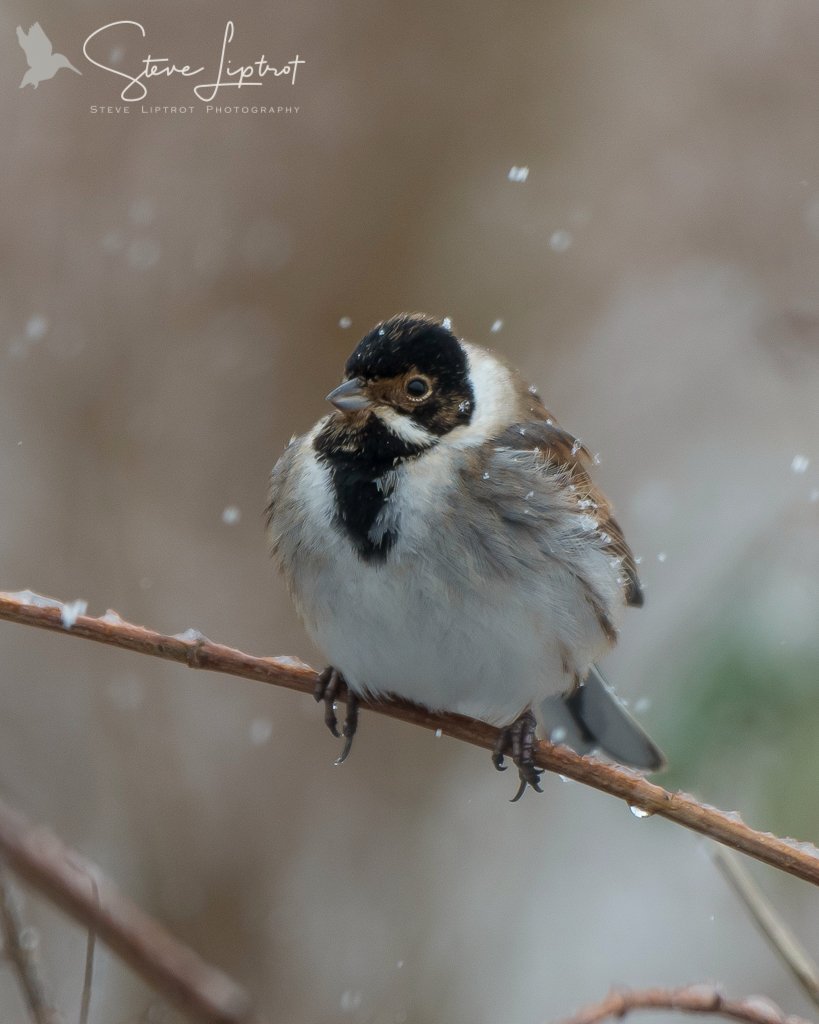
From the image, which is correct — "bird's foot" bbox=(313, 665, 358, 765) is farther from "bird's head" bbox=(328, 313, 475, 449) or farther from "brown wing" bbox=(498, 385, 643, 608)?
"brown wing" bbox=(498, 385, 643, 608)

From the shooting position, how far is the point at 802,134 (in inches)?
247

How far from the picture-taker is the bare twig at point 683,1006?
6.99 ft

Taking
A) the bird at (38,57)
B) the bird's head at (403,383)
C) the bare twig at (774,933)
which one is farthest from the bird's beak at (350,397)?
the bird at (38,57)

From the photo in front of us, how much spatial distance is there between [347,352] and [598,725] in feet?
8.93

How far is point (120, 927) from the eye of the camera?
1.53m

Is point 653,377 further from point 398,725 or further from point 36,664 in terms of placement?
point 36,664

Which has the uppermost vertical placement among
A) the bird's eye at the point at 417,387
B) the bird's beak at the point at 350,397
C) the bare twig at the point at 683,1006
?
the bird's eye at the point at 417,387

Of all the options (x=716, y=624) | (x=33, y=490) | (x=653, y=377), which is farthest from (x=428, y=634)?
(x=653, y=377)

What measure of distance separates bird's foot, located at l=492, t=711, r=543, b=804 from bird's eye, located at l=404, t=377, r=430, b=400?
100 cm

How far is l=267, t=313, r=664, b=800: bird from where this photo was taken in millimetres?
3357

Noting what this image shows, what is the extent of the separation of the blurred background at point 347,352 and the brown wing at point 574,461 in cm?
107

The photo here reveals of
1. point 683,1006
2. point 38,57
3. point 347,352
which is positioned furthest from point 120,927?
point 38,57

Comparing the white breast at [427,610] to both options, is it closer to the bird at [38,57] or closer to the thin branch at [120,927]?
the thin branch at [120,927]

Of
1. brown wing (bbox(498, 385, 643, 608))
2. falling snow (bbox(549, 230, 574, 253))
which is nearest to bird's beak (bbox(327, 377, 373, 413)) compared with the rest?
brown wing (bbox(498, 385, 643, 608))
